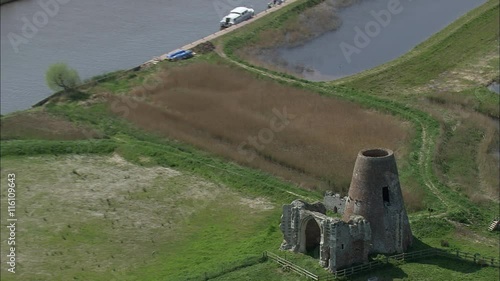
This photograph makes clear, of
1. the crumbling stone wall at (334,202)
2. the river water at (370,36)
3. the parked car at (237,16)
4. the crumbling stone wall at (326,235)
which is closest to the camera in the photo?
the crumbling stone wall at (326,235)

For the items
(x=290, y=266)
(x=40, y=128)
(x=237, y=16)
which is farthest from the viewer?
(x=237, y=16)

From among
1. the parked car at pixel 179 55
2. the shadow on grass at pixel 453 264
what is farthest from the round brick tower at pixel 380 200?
the parked car at pixel 179 55

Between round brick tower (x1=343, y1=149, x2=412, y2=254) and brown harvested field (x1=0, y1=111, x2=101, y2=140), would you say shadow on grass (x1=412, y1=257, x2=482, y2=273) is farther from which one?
brown harvested field (x1=0, y1=111, x2=101, y2=140)

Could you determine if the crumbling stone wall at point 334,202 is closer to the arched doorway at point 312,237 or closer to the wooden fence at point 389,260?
the arched doorway at point 312,237

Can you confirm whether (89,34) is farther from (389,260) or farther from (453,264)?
(453,264)

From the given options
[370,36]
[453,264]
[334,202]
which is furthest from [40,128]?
[370,36]

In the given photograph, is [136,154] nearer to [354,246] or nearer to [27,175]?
[27,175]

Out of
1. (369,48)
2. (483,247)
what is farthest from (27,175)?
(369,48)
